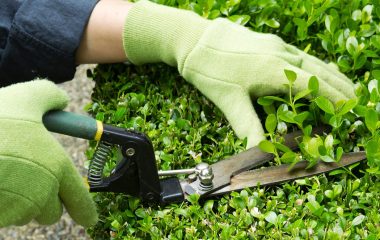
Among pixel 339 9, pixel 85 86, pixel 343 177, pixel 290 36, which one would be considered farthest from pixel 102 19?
pixel 85 86

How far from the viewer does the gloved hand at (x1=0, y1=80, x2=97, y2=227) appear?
1316 millimetres

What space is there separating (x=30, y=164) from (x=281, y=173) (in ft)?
1.67

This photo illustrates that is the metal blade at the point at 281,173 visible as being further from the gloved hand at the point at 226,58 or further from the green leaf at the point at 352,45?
the green leaf at the point at 352,45

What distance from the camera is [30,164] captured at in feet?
4.33

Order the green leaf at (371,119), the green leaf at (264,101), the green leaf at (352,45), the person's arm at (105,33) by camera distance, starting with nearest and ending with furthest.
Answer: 1. the green leaf at (371,119)
2. the green leaf at (264,101)
3. the green leaf at (352,45)
4. the person's arm at (105,33)

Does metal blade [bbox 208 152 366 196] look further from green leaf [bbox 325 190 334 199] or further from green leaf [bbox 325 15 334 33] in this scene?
green leaf [bbox 325 15 334 33]

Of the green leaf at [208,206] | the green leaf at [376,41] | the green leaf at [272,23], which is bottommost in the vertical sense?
the green leaf at [208,206]

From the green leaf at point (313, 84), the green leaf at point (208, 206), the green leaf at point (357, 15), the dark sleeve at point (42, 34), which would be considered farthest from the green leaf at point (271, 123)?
the dark sleeve at point (42, 34)

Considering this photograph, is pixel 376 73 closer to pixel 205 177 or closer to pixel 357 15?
pixel 357 15

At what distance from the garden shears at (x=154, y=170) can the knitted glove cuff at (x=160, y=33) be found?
0.32 m

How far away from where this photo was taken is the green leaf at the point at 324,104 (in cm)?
146

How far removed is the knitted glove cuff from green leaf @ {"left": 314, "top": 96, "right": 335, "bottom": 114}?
36 centimetres

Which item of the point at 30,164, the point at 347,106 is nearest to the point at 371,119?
the point at 347,106

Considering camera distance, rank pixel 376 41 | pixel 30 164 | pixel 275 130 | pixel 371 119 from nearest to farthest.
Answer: pixel 30 164 → pixel 371 119 → pixel 275 130 → pixel 376 41
